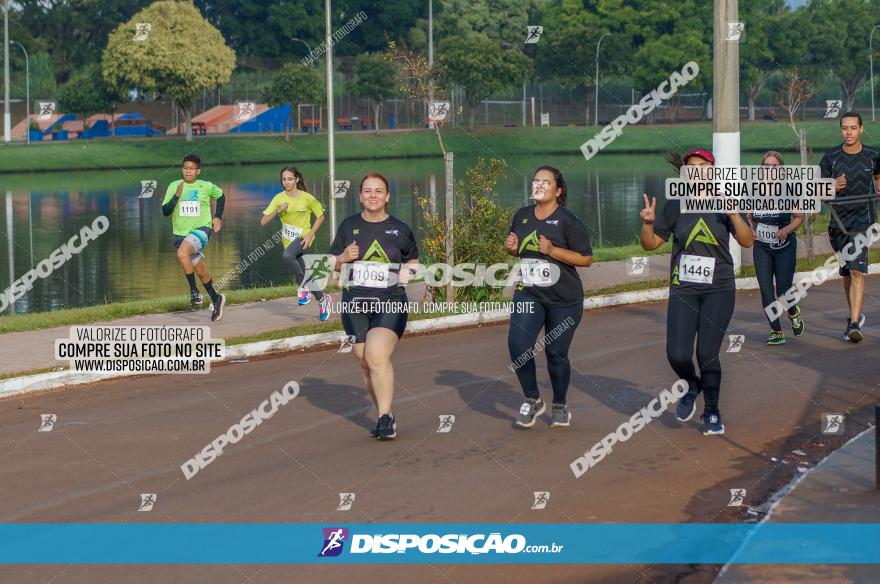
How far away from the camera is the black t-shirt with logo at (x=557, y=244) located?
1041 centimetres

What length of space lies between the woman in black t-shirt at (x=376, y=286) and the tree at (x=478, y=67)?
7580 cm

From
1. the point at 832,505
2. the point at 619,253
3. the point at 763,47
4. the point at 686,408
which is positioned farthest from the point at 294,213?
the point at 763,47

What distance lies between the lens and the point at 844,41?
338 feet

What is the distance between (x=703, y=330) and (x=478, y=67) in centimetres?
7904

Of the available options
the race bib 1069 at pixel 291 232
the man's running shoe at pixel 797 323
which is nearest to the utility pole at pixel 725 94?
the man's running shoe at pixel 797 323

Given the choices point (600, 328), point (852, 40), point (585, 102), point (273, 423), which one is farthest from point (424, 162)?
point (273, 423)

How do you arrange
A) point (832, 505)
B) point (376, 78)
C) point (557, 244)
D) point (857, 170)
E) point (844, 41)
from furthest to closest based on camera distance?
point (844, 41), point (376, 78), point (857, 170), point (557, 244), point (832, 505)

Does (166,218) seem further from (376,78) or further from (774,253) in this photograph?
(376,78)

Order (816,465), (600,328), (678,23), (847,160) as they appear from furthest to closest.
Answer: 1. (678,23)
2. (600,328)
3. (847,160)
4. (816,465)

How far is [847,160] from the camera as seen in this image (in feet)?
44.9

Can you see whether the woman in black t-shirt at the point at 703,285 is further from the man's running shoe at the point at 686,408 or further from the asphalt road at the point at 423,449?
the asphalt road at the point at 423,449

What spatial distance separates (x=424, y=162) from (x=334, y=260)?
65468 mm

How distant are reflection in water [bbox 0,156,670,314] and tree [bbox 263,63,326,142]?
442 inches

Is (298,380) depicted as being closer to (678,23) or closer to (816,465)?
(816,465)
